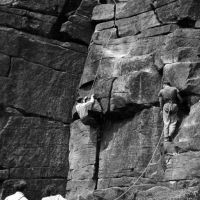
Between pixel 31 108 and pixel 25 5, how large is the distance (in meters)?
3.48

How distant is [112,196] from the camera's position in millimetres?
17281

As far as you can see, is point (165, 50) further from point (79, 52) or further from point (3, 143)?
point (3, 143)

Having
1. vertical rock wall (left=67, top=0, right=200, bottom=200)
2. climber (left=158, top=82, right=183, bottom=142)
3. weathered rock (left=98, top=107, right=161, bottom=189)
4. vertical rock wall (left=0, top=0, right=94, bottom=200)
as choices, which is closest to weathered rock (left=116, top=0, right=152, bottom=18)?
vertical rock wall (left=67, top=0, right=200, bottom=200)

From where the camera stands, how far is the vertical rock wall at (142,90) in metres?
16.6

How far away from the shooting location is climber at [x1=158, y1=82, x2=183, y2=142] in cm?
1734

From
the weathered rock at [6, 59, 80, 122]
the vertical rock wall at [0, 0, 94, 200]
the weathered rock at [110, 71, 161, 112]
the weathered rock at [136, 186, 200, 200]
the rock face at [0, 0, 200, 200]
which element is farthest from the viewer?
the weathered rock at [6, 59, 80, 122]

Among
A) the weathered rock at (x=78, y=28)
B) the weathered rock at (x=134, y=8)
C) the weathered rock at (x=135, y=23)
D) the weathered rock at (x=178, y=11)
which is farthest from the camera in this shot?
the weathered rock at (x=78, y=28)

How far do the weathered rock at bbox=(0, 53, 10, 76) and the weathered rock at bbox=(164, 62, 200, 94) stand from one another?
17.9 ft

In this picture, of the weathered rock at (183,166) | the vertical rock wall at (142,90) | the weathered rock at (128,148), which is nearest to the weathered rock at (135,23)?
the vertical rock wall at (142,90)

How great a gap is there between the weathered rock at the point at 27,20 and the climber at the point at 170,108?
568cm

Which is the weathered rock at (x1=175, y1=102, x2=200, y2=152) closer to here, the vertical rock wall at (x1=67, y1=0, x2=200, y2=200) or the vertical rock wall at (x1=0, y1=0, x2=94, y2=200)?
the vertical rock wall at (x1=67, y1=0, x2=200, y2=200)

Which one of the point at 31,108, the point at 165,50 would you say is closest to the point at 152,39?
the point at 165,50

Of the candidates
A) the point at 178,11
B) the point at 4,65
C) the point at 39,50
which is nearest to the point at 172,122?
the point at 178,11

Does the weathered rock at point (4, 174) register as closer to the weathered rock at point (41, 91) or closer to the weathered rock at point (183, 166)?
the weathered rock at point (41, 91)
